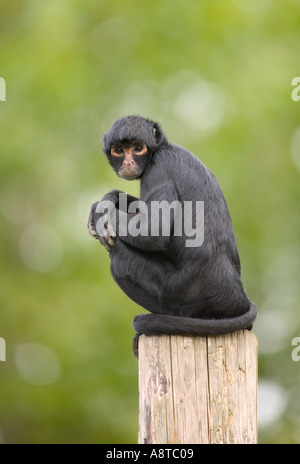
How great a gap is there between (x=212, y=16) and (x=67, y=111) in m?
3.68

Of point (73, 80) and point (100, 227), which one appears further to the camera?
point (73, 80)

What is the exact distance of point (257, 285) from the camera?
1513 centimetres

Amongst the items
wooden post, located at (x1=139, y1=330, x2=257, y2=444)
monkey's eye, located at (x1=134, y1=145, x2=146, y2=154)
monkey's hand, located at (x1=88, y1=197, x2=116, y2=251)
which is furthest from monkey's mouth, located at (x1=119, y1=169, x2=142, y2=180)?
wooden post, located at (x1=139, y1=330, x2=257, y2=444)

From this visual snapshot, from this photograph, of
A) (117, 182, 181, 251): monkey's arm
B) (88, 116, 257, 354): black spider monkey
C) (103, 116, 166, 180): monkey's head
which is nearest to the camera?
(117, 182, 181, 251): monkey's arm

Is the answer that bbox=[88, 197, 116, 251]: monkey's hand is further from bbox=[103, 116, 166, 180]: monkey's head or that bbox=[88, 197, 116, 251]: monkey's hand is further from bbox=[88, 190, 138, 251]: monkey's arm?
bbox=[103, 116, 166, 180]: monkey's head

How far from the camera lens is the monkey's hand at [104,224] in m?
6.24

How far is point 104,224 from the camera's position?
6.25 metres

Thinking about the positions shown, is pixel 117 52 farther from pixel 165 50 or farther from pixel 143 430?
pixel 143 430

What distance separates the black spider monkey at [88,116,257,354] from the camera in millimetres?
6098

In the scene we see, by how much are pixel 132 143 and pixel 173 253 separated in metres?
1.04

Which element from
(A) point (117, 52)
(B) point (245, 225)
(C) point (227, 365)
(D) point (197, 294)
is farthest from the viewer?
(A) point (117, 52)

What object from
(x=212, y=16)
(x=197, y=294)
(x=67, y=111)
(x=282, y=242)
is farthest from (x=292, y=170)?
(x=197, y=294)

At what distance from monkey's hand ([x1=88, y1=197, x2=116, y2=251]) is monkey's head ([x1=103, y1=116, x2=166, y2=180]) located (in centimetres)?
33

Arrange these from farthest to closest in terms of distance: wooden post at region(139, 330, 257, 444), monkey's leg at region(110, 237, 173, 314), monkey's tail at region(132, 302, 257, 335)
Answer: monkey's leg at region(110, 237, 173, 314)
monkey's tail at region(132, 302, 257, 335)
wooden post at region(139, 330, 257, 444)
